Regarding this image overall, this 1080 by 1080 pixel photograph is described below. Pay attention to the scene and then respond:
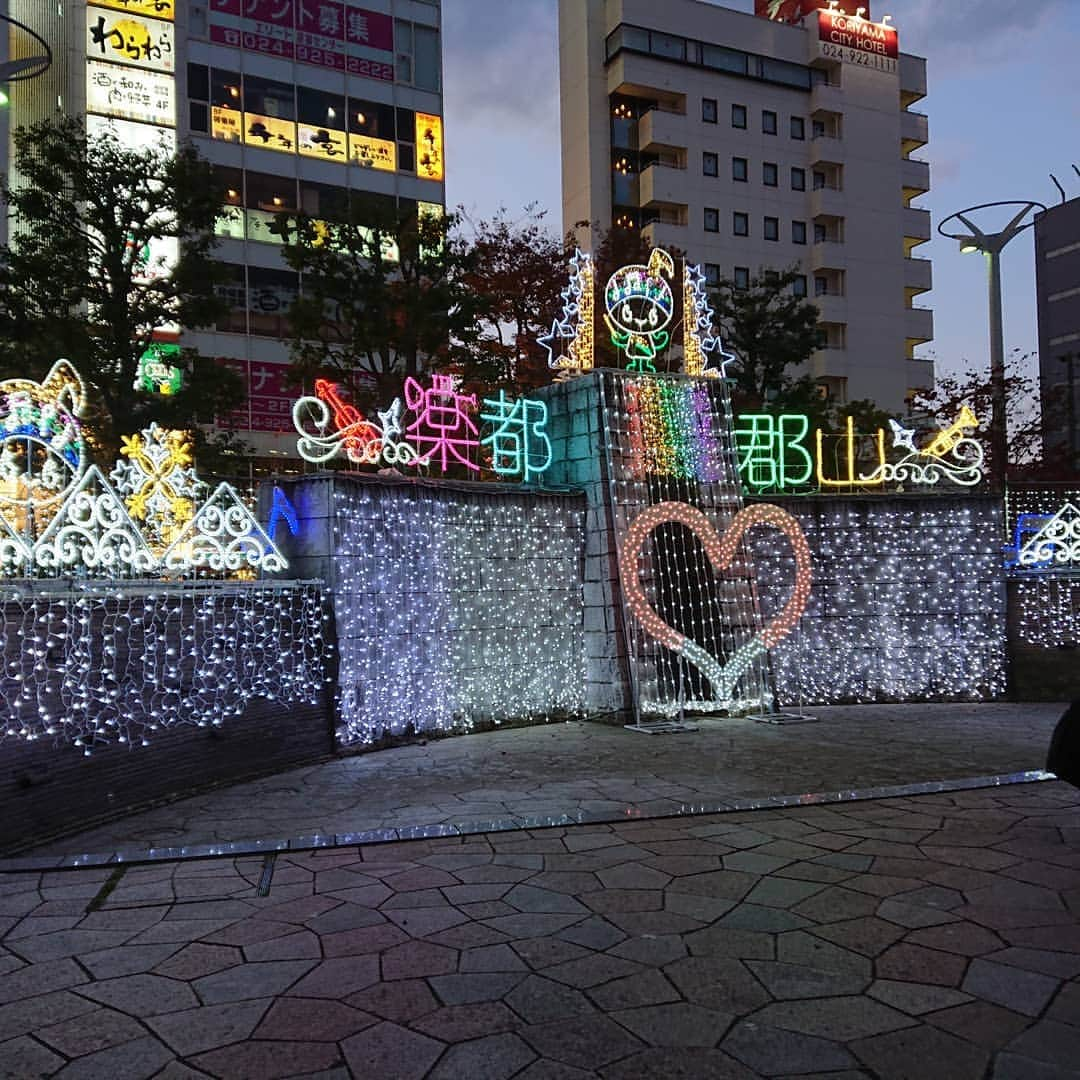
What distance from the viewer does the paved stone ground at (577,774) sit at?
714cm

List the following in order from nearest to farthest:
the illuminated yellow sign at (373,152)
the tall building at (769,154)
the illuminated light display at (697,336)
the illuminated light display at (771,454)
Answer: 1. the illuminated light display at (697,336)
2. the illuminated light display at (771,454)
3. the illuminated yellow sign at (373,152)
4. the tall building at (769,154)

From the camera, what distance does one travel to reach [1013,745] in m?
9.95

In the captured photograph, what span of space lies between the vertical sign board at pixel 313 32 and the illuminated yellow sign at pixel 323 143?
2.15 metres

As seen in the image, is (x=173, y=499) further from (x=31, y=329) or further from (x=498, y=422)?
(x=31, y=329)

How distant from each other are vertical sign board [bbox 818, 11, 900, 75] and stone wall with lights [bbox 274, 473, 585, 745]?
144ft

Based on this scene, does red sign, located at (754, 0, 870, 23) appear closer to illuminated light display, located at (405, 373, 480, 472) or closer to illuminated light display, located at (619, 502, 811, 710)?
illuminated light display, located at (619, 502, 811, 710)

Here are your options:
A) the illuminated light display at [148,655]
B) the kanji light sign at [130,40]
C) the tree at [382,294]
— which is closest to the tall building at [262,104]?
the kanji light sign at [130,40]

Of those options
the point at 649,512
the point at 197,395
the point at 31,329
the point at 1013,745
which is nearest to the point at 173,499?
the point at 649,512

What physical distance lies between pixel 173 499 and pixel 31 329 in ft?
41.9

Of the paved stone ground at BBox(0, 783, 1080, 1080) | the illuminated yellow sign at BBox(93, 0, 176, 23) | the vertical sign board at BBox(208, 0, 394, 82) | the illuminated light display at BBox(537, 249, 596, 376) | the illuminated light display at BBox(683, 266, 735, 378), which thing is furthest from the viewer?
the vertical sign board at BBox(208, 0, 394, 82)

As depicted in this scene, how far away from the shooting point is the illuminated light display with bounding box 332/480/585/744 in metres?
10.4

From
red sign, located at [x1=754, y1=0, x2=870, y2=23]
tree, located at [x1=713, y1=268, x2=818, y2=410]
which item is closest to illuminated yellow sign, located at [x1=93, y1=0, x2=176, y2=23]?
tree, located at [x1=713, y1=268, x2=818, y2=410]

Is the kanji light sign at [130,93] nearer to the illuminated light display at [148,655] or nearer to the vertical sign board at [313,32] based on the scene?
the vertical sign board at [313,32]

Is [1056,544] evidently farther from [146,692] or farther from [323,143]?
[323,143]
